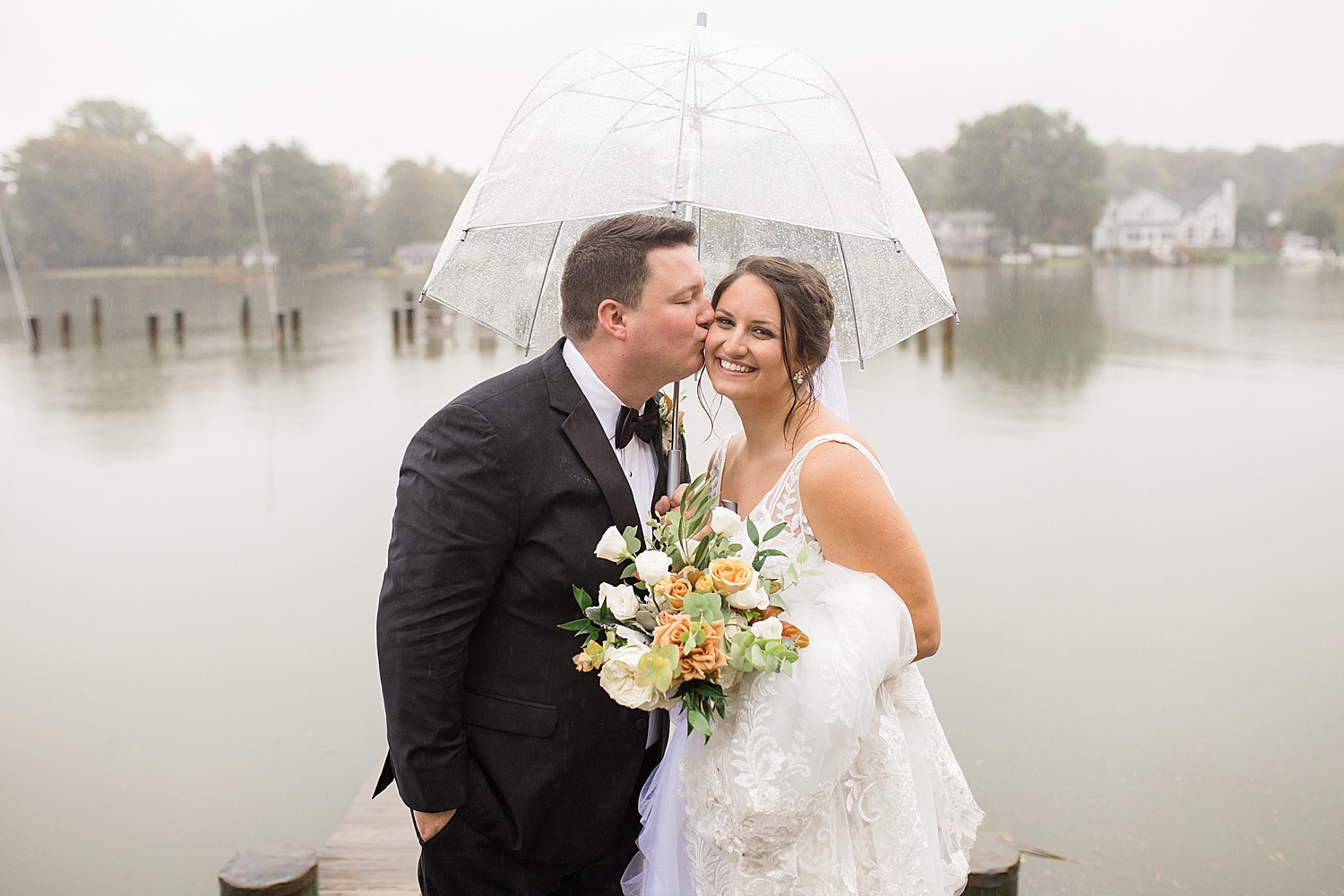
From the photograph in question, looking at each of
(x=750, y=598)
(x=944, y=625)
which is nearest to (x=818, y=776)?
(x=750, y=598)

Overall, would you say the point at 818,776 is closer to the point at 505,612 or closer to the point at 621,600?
the point at 621,600

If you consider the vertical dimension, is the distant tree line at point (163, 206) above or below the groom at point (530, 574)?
above

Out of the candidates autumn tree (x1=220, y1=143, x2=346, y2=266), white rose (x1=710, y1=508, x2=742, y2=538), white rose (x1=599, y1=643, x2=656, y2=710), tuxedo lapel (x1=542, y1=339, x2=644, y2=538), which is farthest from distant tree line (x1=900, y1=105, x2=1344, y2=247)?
white rose (x1=599, y1=643, x2=656, y2=710)

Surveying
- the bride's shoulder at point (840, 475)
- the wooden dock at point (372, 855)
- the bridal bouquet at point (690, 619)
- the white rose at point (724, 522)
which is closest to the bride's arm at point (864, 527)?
the bride's shoulder at point (840, 475)

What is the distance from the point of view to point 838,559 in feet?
7.66

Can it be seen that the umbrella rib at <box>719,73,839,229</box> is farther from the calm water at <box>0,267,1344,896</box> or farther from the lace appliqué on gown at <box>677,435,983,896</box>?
the calm water at <box>0,267,1344,896</box>

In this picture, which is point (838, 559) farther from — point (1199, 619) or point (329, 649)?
point (1199, 619)

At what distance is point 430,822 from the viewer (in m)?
2.28

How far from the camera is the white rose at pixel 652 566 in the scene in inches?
78.4

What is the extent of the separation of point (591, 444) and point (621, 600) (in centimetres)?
41

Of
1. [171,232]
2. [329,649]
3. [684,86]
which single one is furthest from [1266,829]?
[171,232]

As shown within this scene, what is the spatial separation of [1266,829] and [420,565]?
14.6ft

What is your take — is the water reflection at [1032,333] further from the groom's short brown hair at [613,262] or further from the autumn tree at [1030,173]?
the autumn tree at [1030,173]

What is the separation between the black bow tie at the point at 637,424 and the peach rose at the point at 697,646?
21.3 inches
